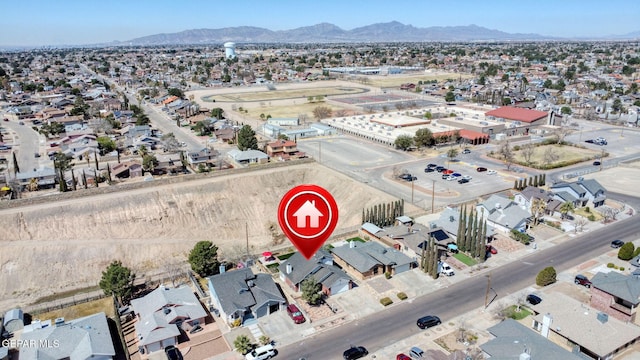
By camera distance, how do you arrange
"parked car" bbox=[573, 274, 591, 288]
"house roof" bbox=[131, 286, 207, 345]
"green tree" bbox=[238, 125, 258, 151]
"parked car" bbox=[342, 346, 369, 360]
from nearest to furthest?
"parked car" bbox=[342, 346, 369, 360], "house roof" bbox=[131, 286, 207, 345], "parked car" bbox=[573, 274, 591, 288], "green tree" bbox=[238, 125, 258, 151]

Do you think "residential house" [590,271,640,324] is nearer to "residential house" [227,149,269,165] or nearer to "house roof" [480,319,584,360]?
"house roof" [480,319,584,360]

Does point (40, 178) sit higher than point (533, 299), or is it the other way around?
point (40, 178)

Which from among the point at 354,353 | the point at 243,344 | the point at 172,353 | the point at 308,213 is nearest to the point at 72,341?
the point at 172,353

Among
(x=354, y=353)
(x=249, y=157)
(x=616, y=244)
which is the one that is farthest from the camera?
(x=249, y=157)

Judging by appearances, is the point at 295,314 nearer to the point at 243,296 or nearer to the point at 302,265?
the point at 243,296

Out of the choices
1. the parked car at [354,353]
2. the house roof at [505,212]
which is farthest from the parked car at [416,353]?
the house roof at [505,212]

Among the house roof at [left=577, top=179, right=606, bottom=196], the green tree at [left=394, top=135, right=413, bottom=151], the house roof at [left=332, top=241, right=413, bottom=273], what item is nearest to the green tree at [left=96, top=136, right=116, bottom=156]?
the green tree at [left=394, top=135, right=413, bottom=151]

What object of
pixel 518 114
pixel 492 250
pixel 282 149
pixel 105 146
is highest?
pixel 518 114
